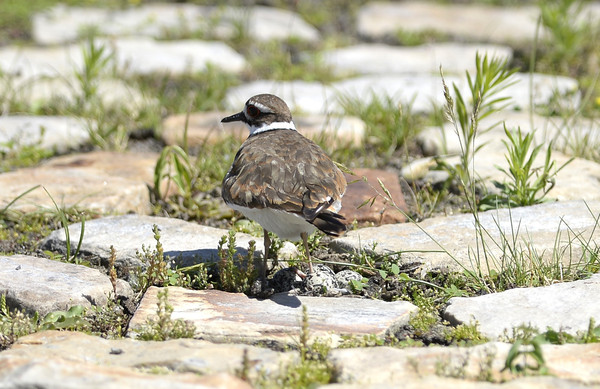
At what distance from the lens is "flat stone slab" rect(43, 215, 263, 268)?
14.5 feet

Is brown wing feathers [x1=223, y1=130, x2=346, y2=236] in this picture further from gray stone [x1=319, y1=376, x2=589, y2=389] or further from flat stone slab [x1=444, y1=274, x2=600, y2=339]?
gray stone [x1=319, y1=376, x2=589, y2=389]

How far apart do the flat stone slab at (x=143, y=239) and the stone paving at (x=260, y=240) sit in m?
0.01

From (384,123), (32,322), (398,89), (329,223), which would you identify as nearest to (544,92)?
(398,89)

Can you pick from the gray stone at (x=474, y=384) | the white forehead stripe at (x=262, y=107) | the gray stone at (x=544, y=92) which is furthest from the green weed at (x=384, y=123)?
the gray stone at (x=474, y=384)

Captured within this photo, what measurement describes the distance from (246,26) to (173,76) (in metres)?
1.54

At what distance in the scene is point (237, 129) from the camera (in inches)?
266

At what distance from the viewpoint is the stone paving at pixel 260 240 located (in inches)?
116

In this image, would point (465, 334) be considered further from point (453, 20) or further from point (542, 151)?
point (453, 20)

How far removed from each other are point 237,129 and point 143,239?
2.35 m

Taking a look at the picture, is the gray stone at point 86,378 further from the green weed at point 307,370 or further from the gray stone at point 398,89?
the gray stone at point 398,89

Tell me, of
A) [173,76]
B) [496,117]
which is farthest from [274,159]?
[173,76]

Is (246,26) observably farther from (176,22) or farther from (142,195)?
(142,195)

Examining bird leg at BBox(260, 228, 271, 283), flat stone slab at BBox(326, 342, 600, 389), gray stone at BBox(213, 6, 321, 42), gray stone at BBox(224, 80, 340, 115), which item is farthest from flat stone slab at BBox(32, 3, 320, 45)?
flat stone slab at BBox(326, 342, 600, 389)

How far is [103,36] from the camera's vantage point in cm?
888
